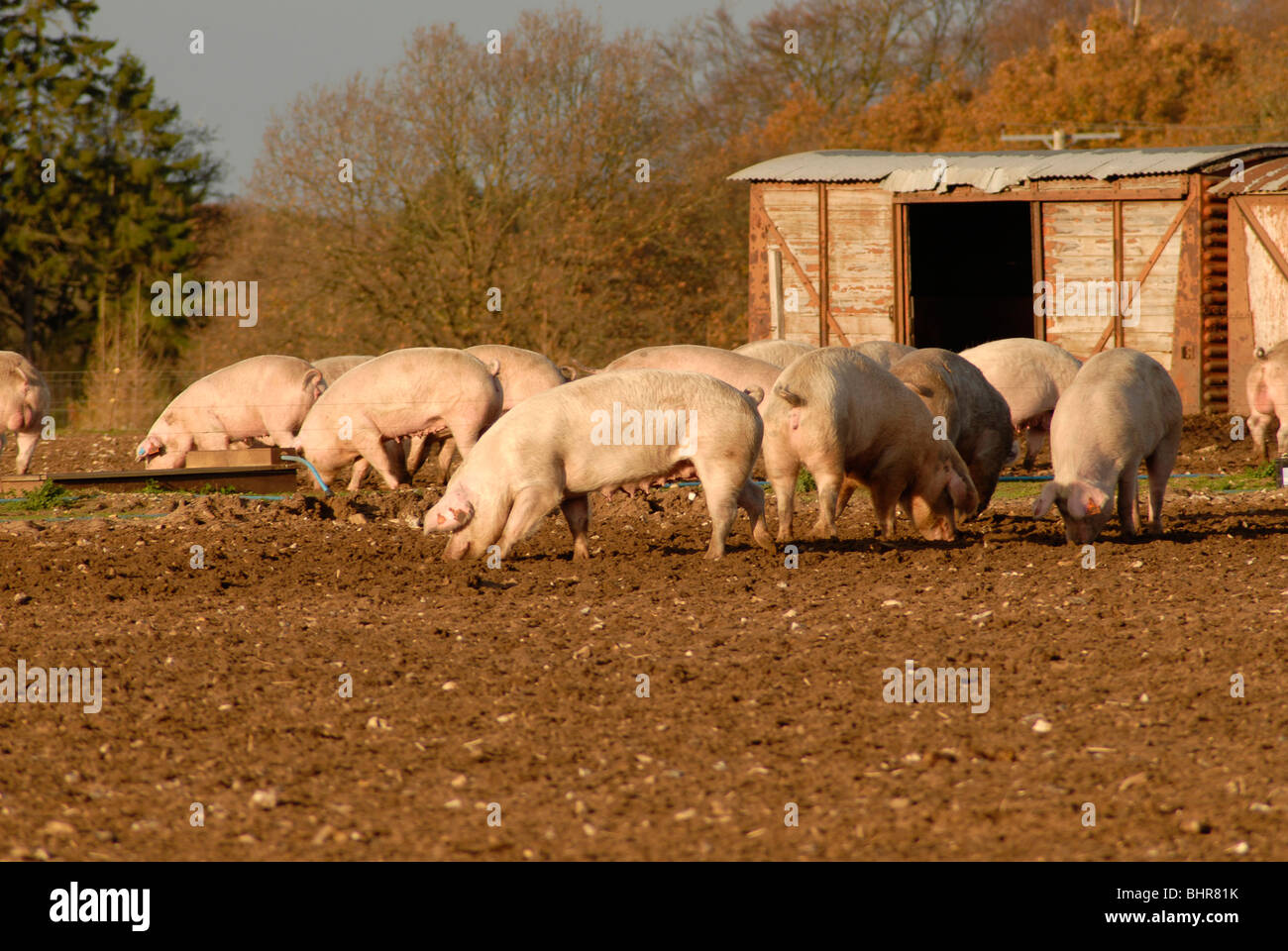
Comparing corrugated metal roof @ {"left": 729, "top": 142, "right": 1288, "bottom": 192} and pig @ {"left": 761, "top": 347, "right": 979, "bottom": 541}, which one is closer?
pig @ {"left": 761, "top": 347, "right": 979, "bottom": 541}

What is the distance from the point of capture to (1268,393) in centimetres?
1354

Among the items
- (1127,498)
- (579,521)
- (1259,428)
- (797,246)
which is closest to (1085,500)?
(1127,498)

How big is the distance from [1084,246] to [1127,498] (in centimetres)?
1036

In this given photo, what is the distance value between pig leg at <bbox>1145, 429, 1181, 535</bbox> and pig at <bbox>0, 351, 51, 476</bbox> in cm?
993

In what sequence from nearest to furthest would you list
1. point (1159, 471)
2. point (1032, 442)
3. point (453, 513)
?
point (453, 513)
point (1159, 471)
point (1032, 442)

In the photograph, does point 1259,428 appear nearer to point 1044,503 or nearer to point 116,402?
point 1044,503

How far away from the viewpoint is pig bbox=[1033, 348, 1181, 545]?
8.28 meters

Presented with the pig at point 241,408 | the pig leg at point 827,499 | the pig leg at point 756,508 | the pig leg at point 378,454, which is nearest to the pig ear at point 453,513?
the pig leg at point 756,508

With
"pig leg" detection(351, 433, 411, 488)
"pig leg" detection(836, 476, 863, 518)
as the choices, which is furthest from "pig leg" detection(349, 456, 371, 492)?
"pig leg" detection(836, 476, 863, 518)

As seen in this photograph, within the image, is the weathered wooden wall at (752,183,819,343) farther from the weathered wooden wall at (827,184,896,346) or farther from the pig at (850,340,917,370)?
the pig at (850,340,917,370)

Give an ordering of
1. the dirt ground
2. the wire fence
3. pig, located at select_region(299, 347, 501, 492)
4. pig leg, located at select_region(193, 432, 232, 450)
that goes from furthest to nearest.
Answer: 1. the wire fence
2. pig leg, located at select_region(193, 432, 232, 450)
3. pig, located at select_region(299, 347, 501, 492)
4. the dirt ground

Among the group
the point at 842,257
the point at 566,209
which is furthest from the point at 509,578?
the point at 566,209

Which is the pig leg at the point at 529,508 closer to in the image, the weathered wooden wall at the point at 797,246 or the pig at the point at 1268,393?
the pig at the point at 1268,393

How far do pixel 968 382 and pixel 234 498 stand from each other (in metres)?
5.39
